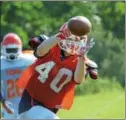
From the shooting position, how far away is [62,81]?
6172 mm

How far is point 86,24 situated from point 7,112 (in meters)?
2.83

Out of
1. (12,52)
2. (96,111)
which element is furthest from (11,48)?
(96,111)

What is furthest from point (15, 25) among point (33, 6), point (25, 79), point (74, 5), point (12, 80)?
point (25, 79)

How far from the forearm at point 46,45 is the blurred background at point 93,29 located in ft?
36.7

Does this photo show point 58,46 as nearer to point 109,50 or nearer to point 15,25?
point 15,25

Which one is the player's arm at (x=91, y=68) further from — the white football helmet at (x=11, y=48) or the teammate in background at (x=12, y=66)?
the white football helmet at (x=11, y=48)

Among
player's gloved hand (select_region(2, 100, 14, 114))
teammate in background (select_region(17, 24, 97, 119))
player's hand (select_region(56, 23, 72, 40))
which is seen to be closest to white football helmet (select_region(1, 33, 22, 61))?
player's gloved hand (select_region(2, 100, 14, 114))

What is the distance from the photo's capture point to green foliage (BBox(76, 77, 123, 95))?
2900 centimetres

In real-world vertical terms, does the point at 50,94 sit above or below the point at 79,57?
below

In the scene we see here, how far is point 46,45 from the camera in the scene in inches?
231

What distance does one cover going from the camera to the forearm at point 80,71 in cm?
587

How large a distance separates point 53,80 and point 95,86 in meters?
23.8

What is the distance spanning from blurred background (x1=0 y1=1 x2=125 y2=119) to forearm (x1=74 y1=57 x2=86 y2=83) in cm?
1112

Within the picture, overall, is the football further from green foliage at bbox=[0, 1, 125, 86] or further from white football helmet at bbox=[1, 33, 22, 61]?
green foliage at bbox=[0, 1, 125, 86]
